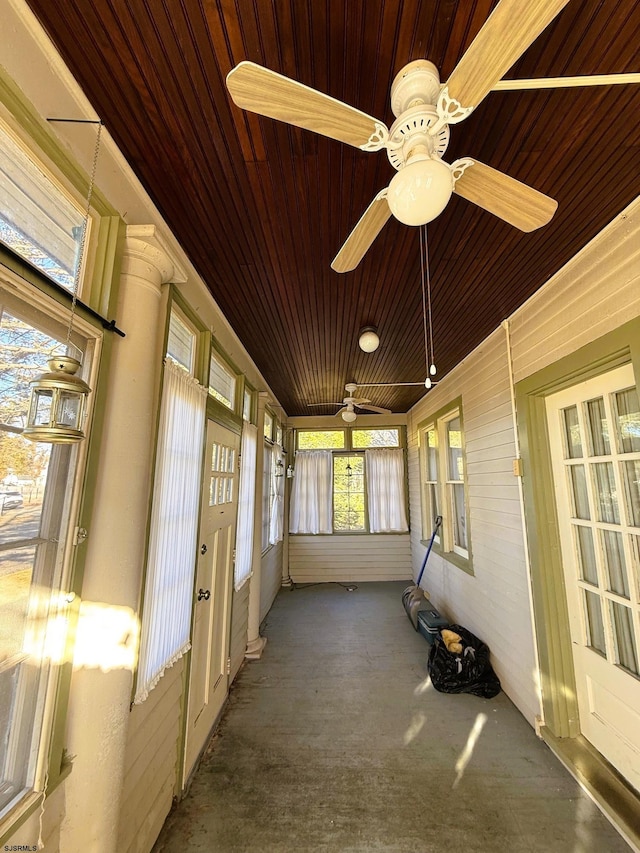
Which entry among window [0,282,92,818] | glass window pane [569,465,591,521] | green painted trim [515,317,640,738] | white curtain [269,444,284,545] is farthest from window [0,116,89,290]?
white curtain [269,444,284,545]

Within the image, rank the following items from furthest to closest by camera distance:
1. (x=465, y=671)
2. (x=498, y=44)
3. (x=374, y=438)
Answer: (x=374, y=438) → (x=465, y=671) → (x=498, y=44)

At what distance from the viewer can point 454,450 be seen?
14.1 ft

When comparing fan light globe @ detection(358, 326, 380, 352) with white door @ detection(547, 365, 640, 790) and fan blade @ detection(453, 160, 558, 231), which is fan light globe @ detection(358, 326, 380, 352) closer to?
white door @ detection(547, 365, 640, 790)

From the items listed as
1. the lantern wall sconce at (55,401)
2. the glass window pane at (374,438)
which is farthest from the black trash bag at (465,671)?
the glass window pane at (374,438)

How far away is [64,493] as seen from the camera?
1.24m

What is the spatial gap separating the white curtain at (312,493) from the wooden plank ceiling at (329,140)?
4.17 metres

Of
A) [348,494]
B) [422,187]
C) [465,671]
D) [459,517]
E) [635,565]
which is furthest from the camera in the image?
[348,494]

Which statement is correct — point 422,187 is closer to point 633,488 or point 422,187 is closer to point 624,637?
point 633,488

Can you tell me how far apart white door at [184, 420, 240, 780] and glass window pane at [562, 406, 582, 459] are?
8.02ft

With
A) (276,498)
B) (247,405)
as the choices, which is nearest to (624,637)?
(247,405)

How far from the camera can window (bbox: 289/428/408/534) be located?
242 inches

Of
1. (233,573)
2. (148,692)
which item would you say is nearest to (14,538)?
(148,692)

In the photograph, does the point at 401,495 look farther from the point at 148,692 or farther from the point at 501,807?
the point at 148,692

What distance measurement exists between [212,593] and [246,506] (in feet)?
3.47
